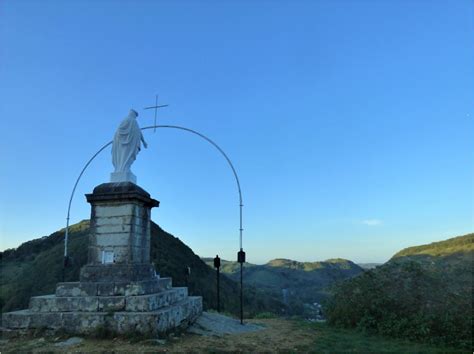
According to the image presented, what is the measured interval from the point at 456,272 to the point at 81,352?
38.9 ft

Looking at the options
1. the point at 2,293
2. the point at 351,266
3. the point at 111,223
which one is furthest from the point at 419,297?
the point at 351,266

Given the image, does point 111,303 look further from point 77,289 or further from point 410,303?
point 410,303

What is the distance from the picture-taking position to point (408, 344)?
9.64 metres

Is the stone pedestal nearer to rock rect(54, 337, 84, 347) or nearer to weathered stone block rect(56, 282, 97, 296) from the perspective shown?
weathered stone block rect(56, 282, 97, 296)

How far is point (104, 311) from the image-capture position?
30.4 feet

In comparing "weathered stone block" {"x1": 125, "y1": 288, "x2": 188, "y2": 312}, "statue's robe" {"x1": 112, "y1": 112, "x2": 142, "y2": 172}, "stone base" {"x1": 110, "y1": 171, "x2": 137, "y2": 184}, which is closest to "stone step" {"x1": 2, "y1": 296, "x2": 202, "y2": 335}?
"weathered stone block" {"x1": 125, "y1": 288, "x2": 188, "y2": 312}

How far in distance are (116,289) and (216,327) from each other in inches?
112

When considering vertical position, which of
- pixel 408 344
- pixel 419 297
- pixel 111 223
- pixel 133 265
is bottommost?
pixel 408 344

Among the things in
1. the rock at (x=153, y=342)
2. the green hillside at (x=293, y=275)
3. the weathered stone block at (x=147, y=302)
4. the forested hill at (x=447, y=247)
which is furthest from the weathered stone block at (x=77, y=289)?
the green hillside at (x=293, y=275)

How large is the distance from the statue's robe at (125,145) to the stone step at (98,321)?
391 centimetres

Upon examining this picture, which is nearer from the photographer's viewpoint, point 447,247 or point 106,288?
point 106,288

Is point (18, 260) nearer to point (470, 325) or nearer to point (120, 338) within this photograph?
point (120, 338)

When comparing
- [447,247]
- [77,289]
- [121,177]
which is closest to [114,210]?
[121,177]

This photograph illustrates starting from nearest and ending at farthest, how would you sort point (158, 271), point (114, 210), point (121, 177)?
point (114, 210), point (121, 177), point (158, 271)
